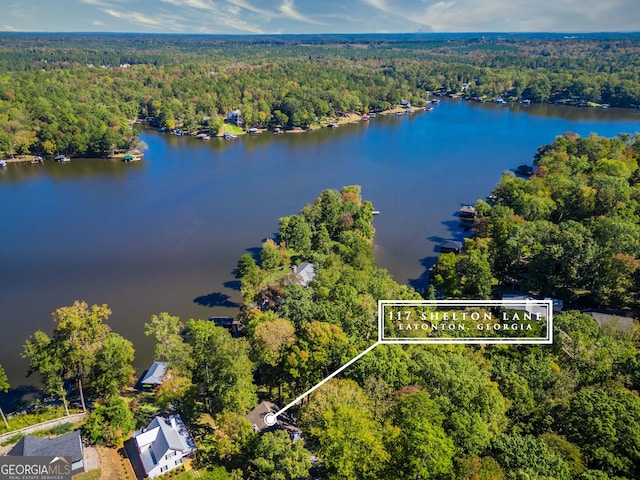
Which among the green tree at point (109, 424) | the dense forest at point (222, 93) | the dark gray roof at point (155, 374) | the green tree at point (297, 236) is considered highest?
the dense forest at point (222, 93)

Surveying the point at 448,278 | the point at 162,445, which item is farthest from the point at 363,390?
the point at 448,278

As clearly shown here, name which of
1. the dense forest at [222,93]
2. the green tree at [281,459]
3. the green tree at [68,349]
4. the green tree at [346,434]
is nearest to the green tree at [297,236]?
the green tree at [68,349]

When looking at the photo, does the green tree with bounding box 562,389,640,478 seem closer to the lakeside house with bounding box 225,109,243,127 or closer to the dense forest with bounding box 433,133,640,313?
the dense forest with bounding box 433,133,640,313

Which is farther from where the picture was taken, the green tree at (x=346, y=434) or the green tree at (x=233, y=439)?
the green tree at (x=233, y=439)

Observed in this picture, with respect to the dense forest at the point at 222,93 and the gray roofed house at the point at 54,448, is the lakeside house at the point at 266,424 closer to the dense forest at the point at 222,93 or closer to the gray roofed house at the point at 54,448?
the gray roofed house at the point at 54,448

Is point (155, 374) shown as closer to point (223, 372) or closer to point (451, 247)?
point (223, 372)

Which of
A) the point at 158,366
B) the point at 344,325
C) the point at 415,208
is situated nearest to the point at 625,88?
the point at 415,208

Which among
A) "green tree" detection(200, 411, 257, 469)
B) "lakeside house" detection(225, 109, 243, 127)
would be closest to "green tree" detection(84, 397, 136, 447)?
"green tree" detection(200, 411, 257, 469)
